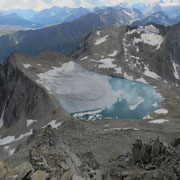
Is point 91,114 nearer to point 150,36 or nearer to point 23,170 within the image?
point 23,170

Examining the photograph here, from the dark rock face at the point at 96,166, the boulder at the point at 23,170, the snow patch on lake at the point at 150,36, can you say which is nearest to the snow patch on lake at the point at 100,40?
the snow patch on lake at the point at 150,36

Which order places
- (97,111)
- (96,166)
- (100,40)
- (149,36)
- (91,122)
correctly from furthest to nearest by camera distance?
(149,36) → (100,40) → (97,111) → (91,122) → (96,166)

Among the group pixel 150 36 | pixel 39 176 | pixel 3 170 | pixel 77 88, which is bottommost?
pixel 77 88

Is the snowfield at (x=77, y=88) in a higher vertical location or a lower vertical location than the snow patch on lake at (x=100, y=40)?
lower

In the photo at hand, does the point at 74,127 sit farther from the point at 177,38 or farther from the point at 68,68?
the point at 177,38

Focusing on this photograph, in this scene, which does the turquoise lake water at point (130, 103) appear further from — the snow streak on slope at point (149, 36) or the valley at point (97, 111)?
the snow streak on slope at point (149, 36)

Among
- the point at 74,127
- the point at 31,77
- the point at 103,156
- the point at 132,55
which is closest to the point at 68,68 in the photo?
the point at 31,77

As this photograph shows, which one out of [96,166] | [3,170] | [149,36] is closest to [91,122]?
A: [96,166]

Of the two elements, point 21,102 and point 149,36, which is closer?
point 21,102
